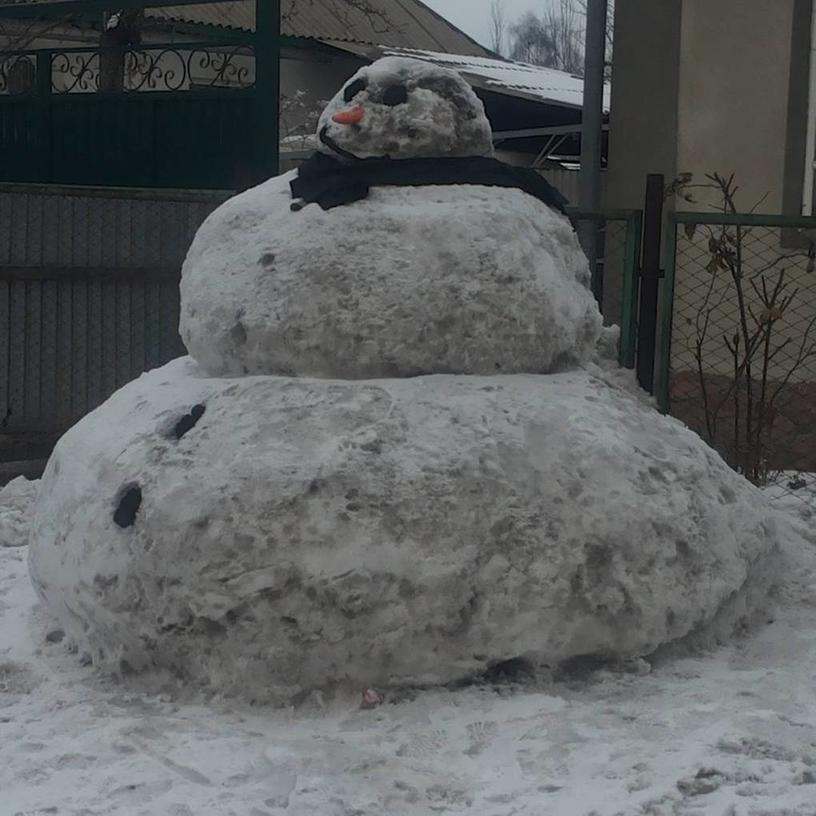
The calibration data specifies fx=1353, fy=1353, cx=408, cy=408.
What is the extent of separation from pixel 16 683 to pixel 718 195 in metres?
5.48

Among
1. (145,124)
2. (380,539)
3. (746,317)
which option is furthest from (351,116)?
(145,124)


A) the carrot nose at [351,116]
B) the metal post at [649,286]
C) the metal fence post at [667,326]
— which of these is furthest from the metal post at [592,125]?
the carrot nose at [351,116]

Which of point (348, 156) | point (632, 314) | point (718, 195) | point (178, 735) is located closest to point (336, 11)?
point (718, 195)

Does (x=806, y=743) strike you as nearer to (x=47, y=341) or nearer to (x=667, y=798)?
(x=667, y=798)

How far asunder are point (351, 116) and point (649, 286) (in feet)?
8.66

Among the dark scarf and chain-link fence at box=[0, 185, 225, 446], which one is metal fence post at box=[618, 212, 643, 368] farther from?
chain-link fence at box=[0, 185, 225, 446]

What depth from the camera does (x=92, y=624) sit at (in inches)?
139

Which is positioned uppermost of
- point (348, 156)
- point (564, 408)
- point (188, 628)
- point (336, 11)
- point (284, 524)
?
point (336, 11)

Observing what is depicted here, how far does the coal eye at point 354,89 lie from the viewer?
3893 mm

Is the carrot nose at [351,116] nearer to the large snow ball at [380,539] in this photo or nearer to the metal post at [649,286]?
the large snow ball at [380,539]

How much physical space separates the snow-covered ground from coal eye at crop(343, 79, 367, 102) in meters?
1.72

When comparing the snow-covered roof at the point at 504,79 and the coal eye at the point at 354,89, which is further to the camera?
the snow-covered roof at the point at 504,79

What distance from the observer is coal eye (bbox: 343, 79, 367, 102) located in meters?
3.89

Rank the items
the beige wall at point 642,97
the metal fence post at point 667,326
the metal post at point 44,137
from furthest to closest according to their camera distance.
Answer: the metal post at point 44,137 → the beige wall at point 642,97 → the metal fence post at point 667,326
